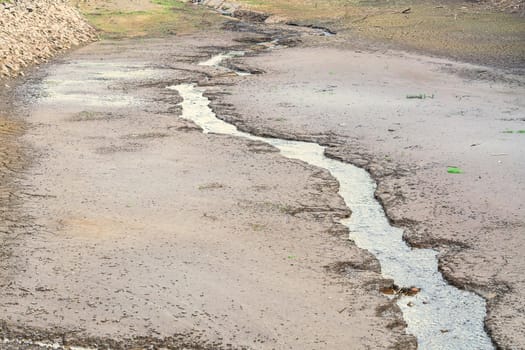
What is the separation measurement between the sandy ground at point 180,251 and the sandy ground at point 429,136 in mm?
833

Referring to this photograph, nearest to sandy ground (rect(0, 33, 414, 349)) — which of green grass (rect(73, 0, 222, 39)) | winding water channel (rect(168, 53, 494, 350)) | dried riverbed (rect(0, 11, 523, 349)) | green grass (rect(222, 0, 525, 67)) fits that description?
dried riverbed (rect(0, 11, 523, 349))

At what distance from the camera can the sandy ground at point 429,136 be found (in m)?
7.45

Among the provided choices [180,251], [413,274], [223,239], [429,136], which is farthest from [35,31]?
[413,274]

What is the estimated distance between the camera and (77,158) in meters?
10.9

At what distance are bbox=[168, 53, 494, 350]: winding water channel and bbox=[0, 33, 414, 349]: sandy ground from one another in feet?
0.57

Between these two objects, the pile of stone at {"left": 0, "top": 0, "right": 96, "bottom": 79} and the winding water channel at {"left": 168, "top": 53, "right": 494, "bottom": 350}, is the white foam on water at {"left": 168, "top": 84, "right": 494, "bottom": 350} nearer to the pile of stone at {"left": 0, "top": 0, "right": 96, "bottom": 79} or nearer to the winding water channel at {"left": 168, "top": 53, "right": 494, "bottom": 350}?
the winding water channel at {"left": 168, "top": 53, "right": 494, "bottom": 350}

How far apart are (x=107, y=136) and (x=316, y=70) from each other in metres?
7.73

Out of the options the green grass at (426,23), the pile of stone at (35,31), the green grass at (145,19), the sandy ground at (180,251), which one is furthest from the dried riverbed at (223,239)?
the green grass at (145,19)

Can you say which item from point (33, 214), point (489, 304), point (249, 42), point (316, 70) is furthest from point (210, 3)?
point (489, 304)

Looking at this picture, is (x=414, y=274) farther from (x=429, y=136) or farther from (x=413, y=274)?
(x=429, y=136)

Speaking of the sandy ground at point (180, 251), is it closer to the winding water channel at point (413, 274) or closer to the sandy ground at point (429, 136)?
the winding water channel at point (413, 274)

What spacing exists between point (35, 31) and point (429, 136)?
1330 centimetres

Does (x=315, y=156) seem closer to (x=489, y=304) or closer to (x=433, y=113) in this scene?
(x=433, y=113)

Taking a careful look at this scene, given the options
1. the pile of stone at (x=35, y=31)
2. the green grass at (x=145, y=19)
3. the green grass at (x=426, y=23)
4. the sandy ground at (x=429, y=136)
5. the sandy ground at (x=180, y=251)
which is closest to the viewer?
the sandy ground at (x=180, y=251)
